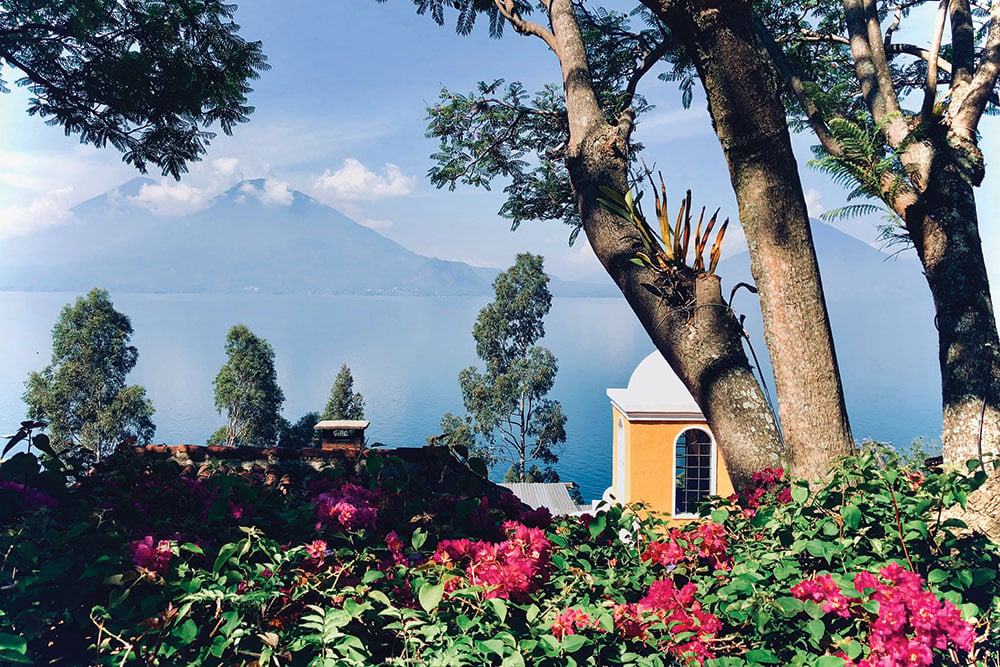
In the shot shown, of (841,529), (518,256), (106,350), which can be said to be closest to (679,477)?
(841,529)

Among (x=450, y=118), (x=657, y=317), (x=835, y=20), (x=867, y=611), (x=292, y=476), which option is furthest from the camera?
(x=450, y=118)

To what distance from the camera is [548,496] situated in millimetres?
15445

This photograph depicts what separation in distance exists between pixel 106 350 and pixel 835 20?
90.5ft

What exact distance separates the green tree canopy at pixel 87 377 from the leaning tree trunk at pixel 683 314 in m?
26.5

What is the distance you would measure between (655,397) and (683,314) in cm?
761

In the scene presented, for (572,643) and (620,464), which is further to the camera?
(620,464)

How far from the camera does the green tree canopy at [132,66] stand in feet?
16.0

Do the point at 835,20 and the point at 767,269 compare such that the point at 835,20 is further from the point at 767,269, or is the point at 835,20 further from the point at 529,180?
the point at 767,269

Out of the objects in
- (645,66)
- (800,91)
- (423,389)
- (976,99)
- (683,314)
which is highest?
(645,66)

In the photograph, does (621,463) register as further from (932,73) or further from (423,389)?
(423,389)

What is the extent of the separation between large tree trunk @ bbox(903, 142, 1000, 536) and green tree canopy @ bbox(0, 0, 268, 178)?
17.2ft

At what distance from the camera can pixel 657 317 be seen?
307 cm

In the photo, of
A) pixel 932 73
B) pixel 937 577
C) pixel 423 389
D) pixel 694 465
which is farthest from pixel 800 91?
pixel 423 389

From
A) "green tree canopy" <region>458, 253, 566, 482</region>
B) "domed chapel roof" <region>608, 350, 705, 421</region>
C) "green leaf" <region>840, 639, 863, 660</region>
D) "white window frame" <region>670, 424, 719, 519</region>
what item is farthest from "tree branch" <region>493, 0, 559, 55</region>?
"green tree canopy" <region>458, 253, 566, 482</region>
